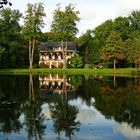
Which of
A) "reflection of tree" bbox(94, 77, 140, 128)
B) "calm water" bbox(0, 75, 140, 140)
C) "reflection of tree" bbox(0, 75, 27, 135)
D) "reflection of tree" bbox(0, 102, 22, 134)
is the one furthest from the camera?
"reflection of tree" bbox(94, 77, 140, 128)

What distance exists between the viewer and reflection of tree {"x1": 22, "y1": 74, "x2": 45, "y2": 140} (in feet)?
55.9

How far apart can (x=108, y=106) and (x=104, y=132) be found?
919cm

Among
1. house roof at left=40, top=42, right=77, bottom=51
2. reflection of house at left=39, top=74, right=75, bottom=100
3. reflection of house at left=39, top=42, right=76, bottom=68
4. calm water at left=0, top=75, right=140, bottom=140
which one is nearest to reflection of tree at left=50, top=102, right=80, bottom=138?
calm water at left=0, top=75, right=140, bottom=140

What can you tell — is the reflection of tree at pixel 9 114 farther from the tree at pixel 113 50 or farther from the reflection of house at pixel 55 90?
the tree at pixel 113 50

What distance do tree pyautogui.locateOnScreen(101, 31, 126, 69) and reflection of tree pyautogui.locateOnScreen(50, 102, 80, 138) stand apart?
5983cm

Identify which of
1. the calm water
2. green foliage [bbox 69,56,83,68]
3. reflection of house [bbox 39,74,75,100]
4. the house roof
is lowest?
the calm water

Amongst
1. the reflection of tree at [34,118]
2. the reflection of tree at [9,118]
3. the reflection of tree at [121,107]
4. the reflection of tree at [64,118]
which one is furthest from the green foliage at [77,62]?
the reflection of tree at [9,118]

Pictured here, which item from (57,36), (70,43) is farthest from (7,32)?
(70,43)

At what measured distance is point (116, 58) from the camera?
87.7m

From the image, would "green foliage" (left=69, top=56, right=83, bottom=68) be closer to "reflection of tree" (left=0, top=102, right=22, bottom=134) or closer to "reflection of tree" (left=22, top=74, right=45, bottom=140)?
"reflection of tree" (left=22, top=74, right=45, bottom=140)

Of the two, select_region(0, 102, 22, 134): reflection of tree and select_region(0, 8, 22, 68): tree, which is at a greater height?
select_region(0, 8, 22, 68): tree

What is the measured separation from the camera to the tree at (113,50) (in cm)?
8675

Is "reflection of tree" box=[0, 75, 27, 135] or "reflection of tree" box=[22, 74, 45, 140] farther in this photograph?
"reflection of tree" box=[0, 75, 27, 135]

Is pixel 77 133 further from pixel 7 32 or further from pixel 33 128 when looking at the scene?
pixel 7 32
